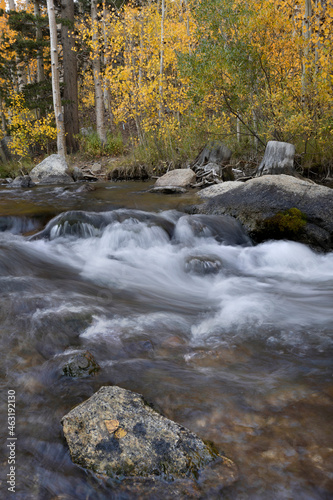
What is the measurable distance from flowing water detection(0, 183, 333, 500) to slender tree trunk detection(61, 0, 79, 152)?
41.0 ft

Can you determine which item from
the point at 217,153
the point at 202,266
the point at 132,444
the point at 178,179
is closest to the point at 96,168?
the point at 178,179

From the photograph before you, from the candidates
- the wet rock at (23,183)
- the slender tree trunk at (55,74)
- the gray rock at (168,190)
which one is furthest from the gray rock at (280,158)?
the slender tree trunk at (55,74)

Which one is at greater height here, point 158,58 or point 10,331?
point 158,58

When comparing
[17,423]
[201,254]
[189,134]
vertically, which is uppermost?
[189,134]

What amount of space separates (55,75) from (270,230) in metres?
11.2

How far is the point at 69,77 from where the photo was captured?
17.4 metres

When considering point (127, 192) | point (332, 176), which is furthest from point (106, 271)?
point (332, 176)

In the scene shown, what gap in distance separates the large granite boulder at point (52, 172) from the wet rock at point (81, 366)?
37.9 ft

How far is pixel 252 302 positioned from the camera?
4176 millimetres

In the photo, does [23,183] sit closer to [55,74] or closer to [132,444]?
[55,74]

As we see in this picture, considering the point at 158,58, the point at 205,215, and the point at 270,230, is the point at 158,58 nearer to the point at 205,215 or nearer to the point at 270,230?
the point at 205,215

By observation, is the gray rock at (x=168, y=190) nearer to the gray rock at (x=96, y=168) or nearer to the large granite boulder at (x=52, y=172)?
the large granite boulder at (x=52, y=172)

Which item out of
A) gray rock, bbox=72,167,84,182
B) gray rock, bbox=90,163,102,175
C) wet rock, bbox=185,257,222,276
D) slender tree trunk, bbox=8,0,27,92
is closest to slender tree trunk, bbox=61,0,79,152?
slender tree trunk, bbox=8,0,27,92

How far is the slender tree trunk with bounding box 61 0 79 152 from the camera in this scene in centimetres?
1684
